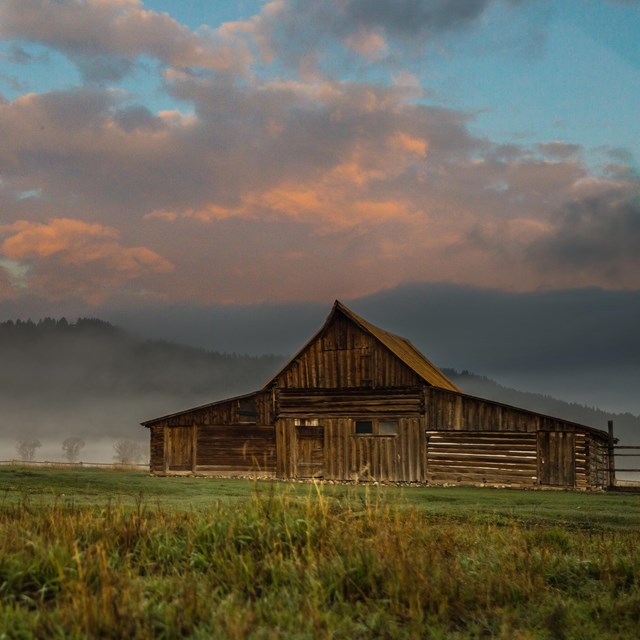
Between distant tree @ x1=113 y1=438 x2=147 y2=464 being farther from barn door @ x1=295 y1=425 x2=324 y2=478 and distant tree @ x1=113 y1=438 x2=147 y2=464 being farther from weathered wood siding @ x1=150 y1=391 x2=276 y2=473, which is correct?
barn door @ x1=295 y1=425 x2=324 y2=478

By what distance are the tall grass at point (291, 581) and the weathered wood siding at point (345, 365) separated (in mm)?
28048

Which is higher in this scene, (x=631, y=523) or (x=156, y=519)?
(x=156, y=519)

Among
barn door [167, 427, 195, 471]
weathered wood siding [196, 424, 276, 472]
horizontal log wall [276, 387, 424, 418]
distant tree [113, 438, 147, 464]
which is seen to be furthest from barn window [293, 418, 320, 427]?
distant tree [113, 438, 147, 464]

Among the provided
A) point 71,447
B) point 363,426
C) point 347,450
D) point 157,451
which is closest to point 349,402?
point 347,450

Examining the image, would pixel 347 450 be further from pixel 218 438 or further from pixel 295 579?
pixel 295 579

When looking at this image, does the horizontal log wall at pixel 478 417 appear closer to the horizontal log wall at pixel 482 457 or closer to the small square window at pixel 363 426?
the horizontal log wall at pixel 482 457

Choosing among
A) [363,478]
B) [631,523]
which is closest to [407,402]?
[363,478]

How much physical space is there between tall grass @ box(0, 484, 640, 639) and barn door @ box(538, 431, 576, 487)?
25298 millimetres

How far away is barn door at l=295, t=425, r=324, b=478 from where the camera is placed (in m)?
40.0

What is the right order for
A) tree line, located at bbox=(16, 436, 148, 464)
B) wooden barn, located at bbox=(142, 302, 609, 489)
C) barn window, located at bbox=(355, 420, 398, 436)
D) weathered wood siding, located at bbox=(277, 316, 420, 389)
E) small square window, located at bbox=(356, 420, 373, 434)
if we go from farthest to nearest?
tree line, located at bbox=(16, 436, 148, 464), small square window, located at bbox=(356, 420, 373, 434), weathered wood siding, located at bbox=(277, 316, 420, 389), barn window, located at bbox=(355, 420, 398, 436), wooden barn, located at bbox=(142, 302, 609, 489)

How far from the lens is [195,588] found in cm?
779

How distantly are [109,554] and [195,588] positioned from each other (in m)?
2.18

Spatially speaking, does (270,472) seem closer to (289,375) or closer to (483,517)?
(289,375)

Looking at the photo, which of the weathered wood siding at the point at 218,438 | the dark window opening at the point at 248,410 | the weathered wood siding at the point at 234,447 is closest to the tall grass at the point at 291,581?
the weathered wood siding at the point at 234,447
